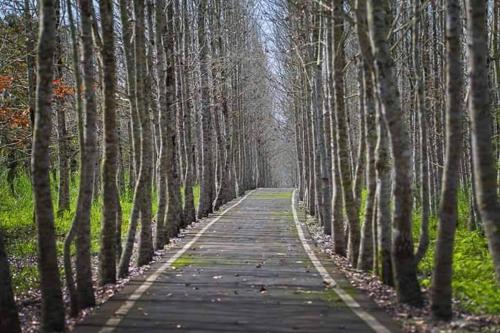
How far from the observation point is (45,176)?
7621 mm

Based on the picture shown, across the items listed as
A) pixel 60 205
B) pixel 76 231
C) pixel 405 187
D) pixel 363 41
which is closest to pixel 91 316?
pixel 76 231

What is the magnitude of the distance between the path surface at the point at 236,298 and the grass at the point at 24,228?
8.99 feet

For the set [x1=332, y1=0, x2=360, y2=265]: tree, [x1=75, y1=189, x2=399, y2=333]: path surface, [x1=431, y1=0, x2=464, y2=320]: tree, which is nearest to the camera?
[x1=431, y1=0, x2=464, y2=320]: tree

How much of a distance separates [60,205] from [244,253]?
11.3 meters

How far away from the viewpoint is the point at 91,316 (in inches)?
333

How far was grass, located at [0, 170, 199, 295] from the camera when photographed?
13.4 m

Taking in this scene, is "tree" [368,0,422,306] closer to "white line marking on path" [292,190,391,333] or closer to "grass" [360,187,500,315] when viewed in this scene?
"white line marking on path" [292,190,391,333]

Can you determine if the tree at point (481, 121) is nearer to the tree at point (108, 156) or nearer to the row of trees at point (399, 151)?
the row of trees at point (399, 151)

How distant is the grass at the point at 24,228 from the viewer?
13.4m

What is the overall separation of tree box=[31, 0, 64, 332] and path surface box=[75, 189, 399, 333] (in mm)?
453

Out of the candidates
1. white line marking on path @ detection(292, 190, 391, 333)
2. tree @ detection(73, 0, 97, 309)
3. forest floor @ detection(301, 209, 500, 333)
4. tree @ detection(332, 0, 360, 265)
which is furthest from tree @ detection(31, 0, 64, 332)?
tree @ detection(332, 0, 360, 265)

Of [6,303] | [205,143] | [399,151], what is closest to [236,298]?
[399,151]

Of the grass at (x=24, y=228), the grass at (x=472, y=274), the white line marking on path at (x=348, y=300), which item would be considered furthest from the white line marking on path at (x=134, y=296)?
the grass at (x=472, y=274)

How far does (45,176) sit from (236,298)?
3.51 meters
